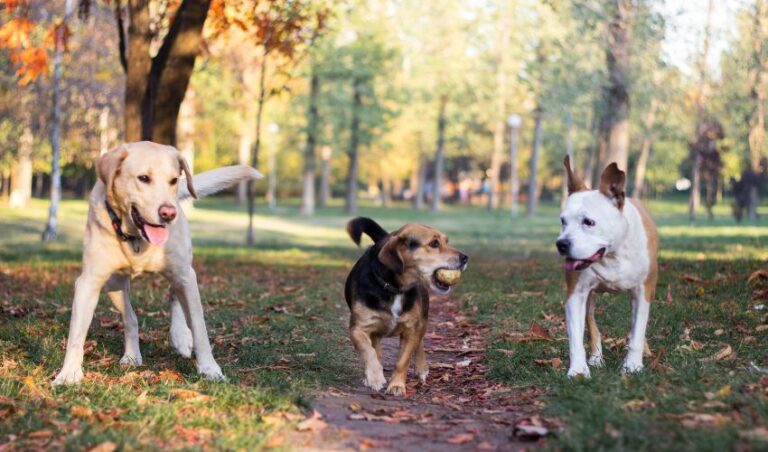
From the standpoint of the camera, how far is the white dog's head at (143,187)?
6.07 meters

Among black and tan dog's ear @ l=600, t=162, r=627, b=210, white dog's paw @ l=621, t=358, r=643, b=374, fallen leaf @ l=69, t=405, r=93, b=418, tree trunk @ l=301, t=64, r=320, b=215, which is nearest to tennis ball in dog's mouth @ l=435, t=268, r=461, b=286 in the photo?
black and tan dog's ear @ l=600, t=162, r=627, b=210

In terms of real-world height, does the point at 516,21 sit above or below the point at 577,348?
above

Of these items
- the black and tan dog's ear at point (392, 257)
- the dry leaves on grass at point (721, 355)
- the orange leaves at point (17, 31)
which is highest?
the orange leaves at point (17, 31)

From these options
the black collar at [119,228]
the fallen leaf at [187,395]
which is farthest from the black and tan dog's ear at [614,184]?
the black collar at [119,228]

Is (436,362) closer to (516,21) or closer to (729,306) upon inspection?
(729,306)

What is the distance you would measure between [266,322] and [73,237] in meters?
18.2

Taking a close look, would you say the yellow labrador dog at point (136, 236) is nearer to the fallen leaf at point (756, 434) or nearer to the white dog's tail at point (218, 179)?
the white dog's tail at point (218, 179)

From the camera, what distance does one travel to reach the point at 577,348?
21.3 feet

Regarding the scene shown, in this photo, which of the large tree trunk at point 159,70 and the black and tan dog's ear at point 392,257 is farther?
the large tree trunk at point 159,70

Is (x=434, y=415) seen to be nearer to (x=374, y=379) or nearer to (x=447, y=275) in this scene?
(x=374, y=379)

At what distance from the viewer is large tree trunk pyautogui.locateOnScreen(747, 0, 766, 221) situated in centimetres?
1778

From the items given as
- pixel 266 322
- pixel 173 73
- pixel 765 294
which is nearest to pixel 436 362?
pixel 266 322

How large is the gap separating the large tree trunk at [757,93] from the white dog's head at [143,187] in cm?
1411

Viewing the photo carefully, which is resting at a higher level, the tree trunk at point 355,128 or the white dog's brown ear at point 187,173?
the tree trunk at point 355,128
